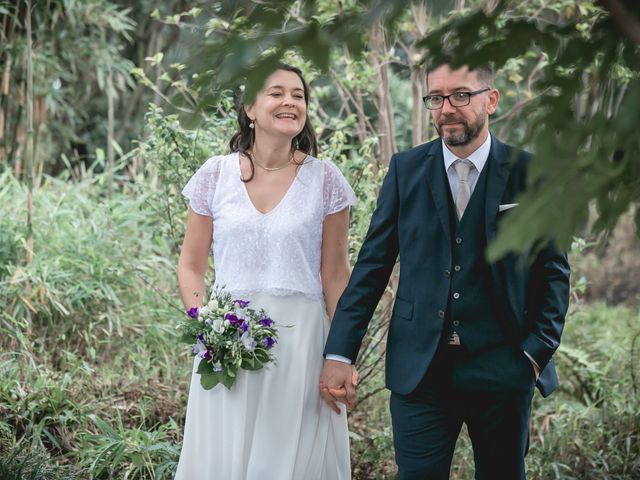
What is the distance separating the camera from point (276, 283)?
12.3 feet

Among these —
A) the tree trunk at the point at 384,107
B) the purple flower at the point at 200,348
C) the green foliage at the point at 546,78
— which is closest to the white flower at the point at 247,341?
the purple flower at the point at 200,348

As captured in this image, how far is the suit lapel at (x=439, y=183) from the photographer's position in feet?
11.0

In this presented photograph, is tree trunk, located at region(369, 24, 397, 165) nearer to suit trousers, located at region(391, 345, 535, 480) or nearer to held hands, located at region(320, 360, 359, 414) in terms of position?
held hands, located at region(320, 360, 359, 414)

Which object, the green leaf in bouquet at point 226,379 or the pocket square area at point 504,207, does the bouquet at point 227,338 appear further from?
the pocket square area at point 504,207

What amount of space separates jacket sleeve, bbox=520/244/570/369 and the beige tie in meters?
0.31

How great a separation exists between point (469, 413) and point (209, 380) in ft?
3.09

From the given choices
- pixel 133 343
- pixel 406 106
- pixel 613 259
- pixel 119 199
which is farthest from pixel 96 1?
pixel 613 259

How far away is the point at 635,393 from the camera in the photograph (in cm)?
546

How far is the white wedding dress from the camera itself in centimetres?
370

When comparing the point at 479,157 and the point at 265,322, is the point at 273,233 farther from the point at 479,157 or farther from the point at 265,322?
the point at 479,157

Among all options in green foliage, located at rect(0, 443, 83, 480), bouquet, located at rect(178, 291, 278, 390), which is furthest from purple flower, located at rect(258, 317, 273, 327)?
green foliage, located at rect(0, 443, 83, 480)

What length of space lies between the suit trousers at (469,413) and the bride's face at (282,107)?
3.48 feet

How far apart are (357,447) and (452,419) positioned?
1693mm

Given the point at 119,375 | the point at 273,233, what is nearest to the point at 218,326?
the point at 273,233
